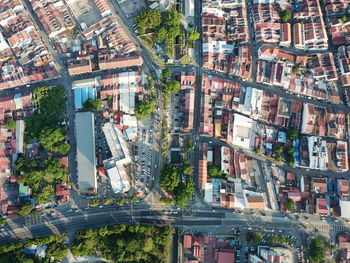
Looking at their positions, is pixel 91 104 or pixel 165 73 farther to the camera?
pixel 165 73

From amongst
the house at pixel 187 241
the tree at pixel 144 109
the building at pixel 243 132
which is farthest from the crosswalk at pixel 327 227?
the tree at pixel 144 109

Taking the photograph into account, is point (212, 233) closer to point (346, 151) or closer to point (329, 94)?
point (346, 151)

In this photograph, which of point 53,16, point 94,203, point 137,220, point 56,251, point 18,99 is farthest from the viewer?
point 53,16

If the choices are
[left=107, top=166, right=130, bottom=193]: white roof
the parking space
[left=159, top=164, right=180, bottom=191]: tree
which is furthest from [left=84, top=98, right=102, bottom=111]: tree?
the parking space

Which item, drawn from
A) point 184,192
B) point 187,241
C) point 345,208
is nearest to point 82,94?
point 184,192

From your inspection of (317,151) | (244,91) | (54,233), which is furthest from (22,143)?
(317,151)

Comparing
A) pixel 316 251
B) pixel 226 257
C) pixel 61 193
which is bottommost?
pixel 226 257

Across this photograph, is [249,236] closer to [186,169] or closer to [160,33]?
[186,169]

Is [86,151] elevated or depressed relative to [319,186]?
elevated
